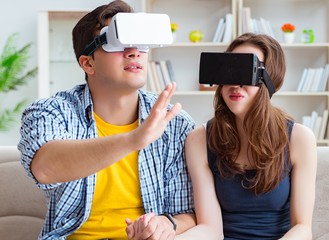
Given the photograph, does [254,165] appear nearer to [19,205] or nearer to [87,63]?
[87,63]

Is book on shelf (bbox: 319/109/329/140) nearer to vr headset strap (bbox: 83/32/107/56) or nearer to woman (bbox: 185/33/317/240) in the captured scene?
woman (bbox: 185/33/317/240)

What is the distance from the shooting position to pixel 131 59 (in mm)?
2072

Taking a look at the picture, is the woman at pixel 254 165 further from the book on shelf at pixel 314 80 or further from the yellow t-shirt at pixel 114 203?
the book on shelf at pixel 314 80

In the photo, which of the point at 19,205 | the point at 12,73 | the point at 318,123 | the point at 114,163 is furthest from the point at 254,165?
the point at 12,73

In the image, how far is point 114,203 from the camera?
2115mm

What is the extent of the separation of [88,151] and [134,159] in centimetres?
40

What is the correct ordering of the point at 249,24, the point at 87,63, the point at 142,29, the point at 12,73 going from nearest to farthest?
the point at 142,29
the point at 87,63
the point at 249,24
the point at 12,73

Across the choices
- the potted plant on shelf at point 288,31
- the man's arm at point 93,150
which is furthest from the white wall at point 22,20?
the man's arm at point 93,150

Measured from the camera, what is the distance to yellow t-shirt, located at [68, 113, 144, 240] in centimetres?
212

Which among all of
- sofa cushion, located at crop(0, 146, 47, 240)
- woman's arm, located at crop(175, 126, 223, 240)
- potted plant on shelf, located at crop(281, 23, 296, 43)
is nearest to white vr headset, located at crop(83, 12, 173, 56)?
woman's arm, located at crop(175, 126, 223, 240)

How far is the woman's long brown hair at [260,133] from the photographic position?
6.91 feet

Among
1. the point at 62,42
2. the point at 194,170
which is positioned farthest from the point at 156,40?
the point at 62,42

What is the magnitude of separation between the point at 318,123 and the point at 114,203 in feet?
13.8

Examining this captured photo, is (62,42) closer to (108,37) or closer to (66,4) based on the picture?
(66,4)
